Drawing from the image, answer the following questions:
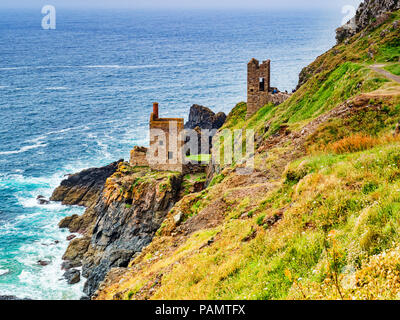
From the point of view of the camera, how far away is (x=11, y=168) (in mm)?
63406

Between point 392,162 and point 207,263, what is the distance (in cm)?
576

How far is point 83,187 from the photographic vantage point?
2153 inches

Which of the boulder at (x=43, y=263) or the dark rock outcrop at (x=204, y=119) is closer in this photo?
the boulder at (x=43, y=263)

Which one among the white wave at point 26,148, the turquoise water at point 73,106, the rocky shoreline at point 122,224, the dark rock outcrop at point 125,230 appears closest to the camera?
the dark rock outcrop at point 125,230

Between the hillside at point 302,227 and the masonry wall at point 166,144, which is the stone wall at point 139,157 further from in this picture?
the hillside at point 302,227

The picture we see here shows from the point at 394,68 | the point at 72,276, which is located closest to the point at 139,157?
the point at 72,276

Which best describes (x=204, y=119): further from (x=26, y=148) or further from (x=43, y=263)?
(x=43, y=263)

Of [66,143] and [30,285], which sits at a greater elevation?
[66,143]

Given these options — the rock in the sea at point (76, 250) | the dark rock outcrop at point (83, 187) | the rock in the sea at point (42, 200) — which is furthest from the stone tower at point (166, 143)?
the rock in the sea at point (42, 200)

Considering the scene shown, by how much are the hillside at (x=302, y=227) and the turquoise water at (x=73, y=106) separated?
2302cm

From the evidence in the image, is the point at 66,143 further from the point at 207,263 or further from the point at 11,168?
the point at 207,263

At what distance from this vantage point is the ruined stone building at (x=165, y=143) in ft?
130

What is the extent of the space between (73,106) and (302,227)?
9627cm
